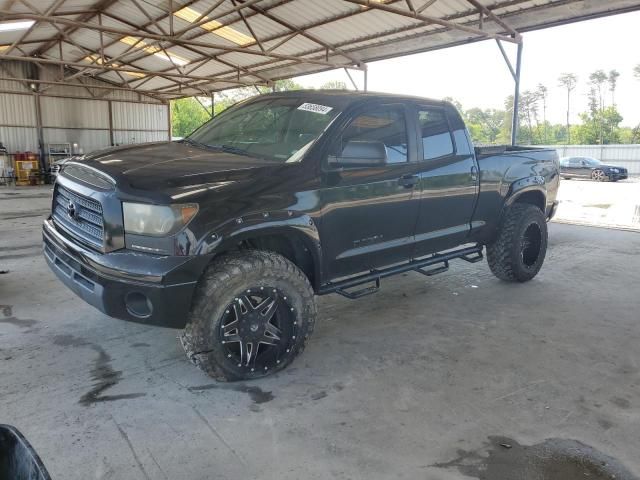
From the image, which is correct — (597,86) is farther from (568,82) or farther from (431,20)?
(431,20)

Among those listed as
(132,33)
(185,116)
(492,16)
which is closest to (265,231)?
(492,16)

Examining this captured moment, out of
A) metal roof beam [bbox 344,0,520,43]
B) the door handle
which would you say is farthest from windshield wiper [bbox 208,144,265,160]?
metal roof beam [bbox 344,0,520,43]

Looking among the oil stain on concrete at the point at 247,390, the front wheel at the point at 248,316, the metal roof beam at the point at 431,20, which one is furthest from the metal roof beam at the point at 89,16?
the oil stain on concrete at the point at 247,390

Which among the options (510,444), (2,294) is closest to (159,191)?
(510,444)

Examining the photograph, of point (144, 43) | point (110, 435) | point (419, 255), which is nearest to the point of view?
point (110, 435)

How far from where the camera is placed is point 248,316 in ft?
9.76

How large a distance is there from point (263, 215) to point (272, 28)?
10956 millimetres

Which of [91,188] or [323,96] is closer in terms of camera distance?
[91,188]

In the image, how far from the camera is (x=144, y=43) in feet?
50.6

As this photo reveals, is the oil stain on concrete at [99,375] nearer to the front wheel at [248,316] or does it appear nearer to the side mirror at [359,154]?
the front wheel at [248,316]

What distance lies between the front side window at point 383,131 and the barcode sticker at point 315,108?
0.22m

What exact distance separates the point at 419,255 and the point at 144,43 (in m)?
14.4

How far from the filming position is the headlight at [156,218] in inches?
105

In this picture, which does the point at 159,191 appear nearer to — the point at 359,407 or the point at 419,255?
the point at 359,407
